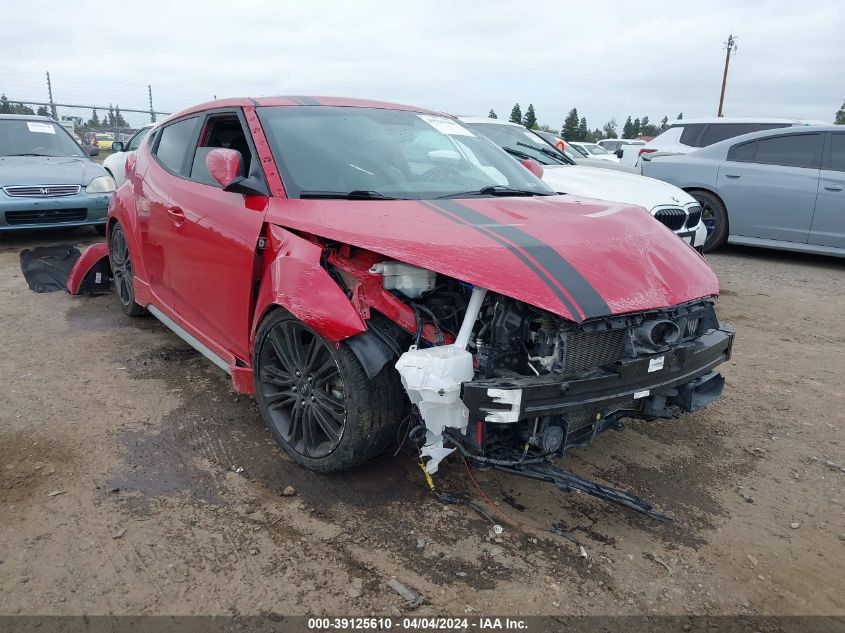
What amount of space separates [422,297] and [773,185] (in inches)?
275

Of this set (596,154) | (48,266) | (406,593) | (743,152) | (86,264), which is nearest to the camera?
(406,593)

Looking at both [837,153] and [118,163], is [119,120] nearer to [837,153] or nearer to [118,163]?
[118,163]

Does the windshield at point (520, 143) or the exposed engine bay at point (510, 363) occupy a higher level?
the windshield at point (520, 143)

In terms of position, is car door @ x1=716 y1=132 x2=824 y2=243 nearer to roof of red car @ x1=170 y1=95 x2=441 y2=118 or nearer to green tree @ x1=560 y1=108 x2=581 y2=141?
roof of red car @ x1=170 y1=95 x2=441 y2=118

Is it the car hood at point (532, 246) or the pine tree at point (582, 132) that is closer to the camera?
the car hood at point (532, 246)

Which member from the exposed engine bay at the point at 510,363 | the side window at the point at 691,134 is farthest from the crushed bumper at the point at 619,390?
the side window at the point at 691,134

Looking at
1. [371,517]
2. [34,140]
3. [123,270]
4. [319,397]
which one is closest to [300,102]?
[319,397]

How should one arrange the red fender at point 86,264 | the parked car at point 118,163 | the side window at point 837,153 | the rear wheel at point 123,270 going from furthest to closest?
the parked car at point 118,163, the side window at point 837,153, the red fender at point 86,264, the rear wheel at point 123,270

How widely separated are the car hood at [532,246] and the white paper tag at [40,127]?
8.01m

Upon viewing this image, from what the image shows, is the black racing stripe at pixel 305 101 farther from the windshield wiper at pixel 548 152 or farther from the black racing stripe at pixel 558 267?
the windshield wiper at pixel 548 152

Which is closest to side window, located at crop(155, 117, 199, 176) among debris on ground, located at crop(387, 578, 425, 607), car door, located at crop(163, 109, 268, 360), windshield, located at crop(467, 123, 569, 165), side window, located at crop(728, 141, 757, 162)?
car door, located at crop(163, 109, 268, 360)

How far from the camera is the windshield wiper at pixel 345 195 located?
119 inches

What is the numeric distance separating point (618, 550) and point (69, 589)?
79.7 inches

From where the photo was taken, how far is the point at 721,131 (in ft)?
33.5
